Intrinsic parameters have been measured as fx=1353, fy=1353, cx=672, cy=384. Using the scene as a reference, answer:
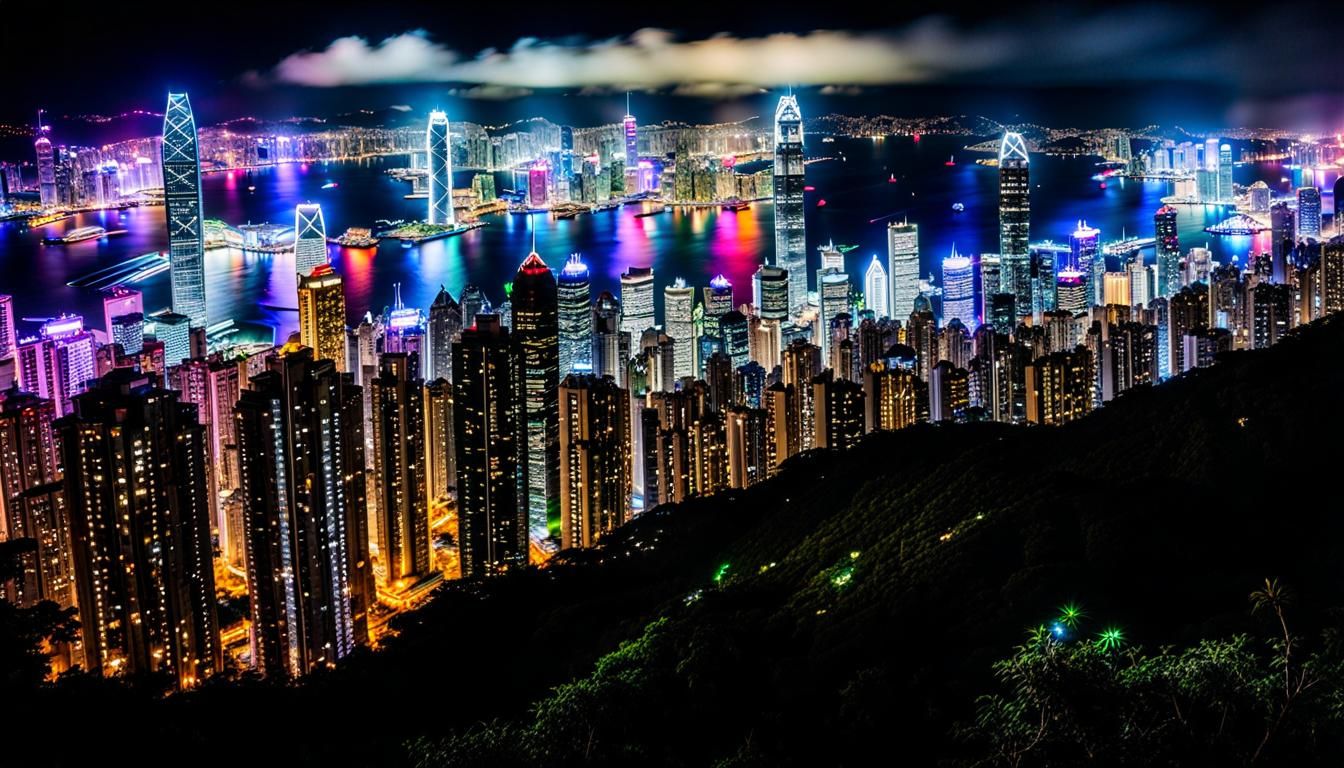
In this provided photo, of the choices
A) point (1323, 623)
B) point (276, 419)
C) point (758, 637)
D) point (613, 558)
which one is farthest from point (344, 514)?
point (1323, 623)

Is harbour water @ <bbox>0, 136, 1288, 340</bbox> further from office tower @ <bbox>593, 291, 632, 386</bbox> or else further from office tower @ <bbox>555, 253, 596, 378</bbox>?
office tower @ <bbox>593, 291, 632, 386</bbox>

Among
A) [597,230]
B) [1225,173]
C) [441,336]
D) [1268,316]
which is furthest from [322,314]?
[1225,173]

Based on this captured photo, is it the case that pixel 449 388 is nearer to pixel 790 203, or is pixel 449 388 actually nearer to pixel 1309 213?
pixel 790 203

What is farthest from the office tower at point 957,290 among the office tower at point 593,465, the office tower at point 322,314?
the office tower at point 322,314

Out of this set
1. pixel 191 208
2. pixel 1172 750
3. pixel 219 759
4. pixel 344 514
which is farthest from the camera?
pixel 191 208

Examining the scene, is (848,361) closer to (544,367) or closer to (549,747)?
(544,367)

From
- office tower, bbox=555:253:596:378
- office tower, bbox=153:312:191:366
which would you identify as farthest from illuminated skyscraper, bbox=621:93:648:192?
office tower, bbox=153:312:191:366

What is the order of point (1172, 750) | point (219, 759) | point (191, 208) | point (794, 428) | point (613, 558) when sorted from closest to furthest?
point (1172, 750) → point (219, 759) → point (613, 558) → point (794, 428) → point (191, 208)

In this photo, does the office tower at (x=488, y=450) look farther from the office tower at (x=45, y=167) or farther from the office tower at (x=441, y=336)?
the office tower at (x=45, y=167)
